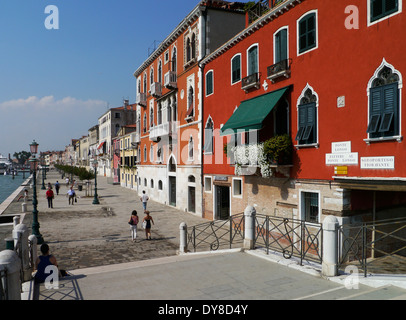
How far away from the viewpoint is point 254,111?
14820 mm

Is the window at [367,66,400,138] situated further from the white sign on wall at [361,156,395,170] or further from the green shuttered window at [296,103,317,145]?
the green shuttered window at [296,103,317,145]

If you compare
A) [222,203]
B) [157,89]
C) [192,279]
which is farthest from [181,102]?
[192,279]

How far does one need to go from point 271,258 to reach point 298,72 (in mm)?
7864

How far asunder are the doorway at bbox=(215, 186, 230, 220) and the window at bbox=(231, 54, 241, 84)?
23.1ft

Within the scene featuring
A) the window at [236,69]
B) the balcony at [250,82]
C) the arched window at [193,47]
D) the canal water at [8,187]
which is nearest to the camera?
the balcony at [250,82]

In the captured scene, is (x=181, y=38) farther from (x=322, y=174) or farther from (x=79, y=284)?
(x=79, y=284)

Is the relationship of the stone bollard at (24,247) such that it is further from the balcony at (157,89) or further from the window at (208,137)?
the balcony at (157,89)

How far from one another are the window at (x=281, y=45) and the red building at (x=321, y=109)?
0.04 metres

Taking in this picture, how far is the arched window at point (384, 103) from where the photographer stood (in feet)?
30.4

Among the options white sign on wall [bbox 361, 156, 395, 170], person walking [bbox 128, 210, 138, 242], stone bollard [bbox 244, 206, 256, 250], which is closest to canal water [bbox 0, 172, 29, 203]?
person walking [bbox 128, 210, 138, 242]

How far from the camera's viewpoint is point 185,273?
862 centimetres

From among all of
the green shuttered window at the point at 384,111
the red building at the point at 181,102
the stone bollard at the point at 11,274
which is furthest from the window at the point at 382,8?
the red building at the point at 181,102

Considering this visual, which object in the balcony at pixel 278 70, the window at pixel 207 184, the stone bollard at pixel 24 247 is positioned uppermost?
the balcony at pixel 278 70
